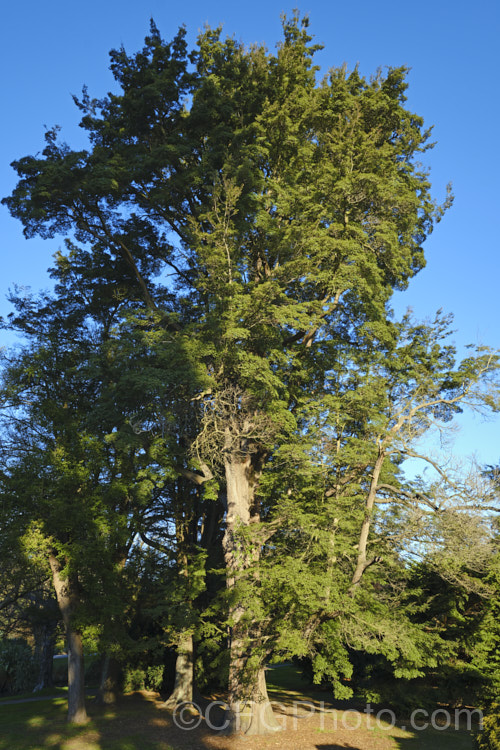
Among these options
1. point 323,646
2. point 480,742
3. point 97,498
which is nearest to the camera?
point 480,742

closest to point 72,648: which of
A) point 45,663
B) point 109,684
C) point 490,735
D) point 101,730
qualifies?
point 101,730

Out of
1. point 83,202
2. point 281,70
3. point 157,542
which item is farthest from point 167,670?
point 281,70

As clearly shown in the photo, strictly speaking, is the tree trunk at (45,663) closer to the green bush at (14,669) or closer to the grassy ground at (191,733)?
the green bush at (14,669)

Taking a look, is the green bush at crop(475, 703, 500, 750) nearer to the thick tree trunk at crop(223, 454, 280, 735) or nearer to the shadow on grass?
the thick tree trunk at crop(223, 454, 280, 735)

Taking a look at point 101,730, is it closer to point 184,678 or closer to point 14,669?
point 184,678

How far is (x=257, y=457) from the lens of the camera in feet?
58.0

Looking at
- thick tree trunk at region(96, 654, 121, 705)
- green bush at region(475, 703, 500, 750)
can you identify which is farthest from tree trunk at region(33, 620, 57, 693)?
green bush at region(475, 703, 500, 750)

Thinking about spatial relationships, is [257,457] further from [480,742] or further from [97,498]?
[480,742]

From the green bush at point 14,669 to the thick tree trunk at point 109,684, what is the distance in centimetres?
1023

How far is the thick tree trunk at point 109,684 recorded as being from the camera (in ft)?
66.2

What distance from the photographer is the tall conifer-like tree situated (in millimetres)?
14930

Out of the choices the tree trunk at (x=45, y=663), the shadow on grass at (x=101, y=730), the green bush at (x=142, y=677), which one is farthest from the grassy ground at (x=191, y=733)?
the tree trunk at (x=45, y=663)

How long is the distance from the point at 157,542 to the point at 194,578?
4449 millimetres

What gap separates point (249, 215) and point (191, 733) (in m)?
15.6
